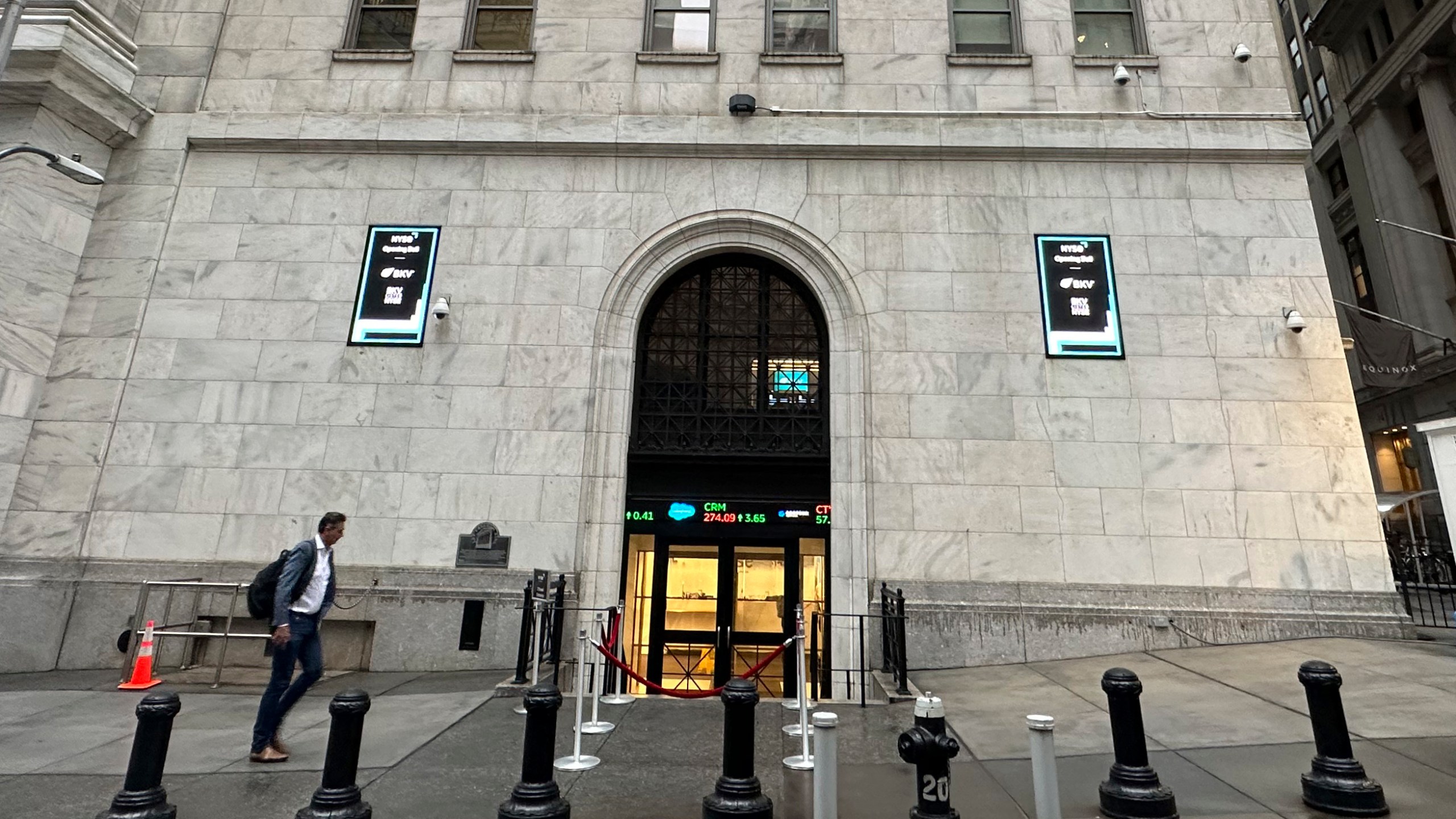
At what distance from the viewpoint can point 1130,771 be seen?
14.5 ft

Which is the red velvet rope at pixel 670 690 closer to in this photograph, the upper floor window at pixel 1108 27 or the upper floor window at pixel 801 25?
the upper floor window at pixel 801 25

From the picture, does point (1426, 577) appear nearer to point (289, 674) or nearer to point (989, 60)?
point (989, 60)

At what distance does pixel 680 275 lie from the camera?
1200 centimetres

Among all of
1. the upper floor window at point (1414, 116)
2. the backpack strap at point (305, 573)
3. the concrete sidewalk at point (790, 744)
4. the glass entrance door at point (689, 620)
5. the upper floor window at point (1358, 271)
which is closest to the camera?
the concrete sidewalk at point (790, 744)

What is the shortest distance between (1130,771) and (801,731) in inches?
97.5

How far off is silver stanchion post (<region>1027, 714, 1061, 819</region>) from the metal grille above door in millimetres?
6968

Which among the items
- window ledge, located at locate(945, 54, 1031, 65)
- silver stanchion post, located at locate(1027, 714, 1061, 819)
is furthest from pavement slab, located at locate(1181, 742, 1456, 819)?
window ledge, located at locate(945, 54, 1031, 65)

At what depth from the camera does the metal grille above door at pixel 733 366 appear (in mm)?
11227

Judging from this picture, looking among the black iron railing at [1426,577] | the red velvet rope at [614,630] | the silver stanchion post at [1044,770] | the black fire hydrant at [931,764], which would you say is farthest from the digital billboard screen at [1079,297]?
the black fire hydrant at [931,764]

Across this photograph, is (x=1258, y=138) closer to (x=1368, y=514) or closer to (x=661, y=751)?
(x=1368, y=514)

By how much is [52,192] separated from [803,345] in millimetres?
12285

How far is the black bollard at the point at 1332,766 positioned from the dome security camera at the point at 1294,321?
26.2 ft

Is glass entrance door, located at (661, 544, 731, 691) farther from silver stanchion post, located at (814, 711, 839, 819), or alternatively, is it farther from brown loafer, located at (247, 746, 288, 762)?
silver stanchion post, located at (814, 711, 839, 819)

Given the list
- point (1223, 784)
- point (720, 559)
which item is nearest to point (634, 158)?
point (720, 559)
